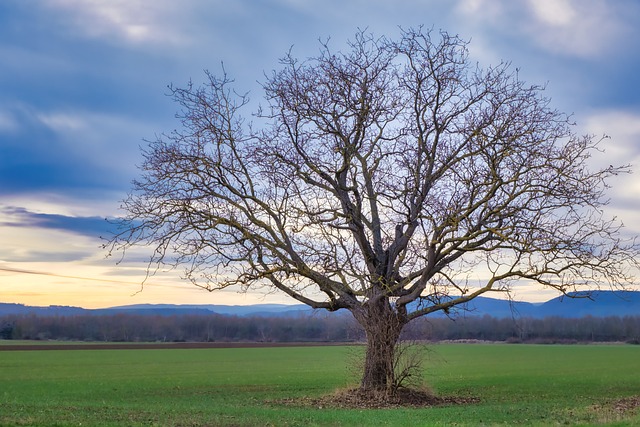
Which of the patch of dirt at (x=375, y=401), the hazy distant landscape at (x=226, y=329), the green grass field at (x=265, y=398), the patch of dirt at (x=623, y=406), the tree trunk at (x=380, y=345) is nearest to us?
the green grass field at (x=265, y=398)

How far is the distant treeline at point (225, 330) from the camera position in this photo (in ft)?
478

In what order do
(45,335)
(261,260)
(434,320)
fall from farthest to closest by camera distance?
(45,335)
(434,320)
(261,260)

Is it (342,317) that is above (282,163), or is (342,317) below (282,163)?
below

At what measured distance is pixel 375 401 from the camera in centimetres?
2823

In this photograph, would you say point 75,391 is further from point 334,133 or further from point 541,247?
point 541,247

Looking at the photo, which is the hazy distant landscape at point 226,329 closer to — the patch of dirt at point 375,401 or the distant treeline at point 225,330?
the distant treeline at point 225,330

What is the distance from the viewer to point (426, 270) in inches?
1131

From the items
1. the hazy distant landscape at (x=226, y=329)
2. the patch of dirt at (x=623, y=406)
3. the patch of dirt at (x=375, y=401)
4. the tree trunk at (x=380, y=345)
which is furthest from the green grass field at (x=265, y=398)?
the hazy distant landscape at (x=226, y=329)

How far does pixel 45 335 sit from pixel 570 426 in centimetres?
14263

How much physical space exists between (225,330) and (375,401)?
435ft

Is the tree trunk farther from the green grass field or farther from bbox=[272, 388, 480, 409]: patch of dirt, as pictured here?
the green grass field

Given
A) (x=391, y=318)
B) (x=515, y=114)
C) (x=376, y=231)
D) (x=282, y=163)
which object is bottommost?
(x=391, y=318)

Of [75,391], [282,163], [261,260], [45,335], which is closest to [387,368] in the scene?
[261,260]

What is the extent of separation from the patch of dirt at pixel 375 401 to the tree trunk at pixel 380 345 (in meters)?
0.35
